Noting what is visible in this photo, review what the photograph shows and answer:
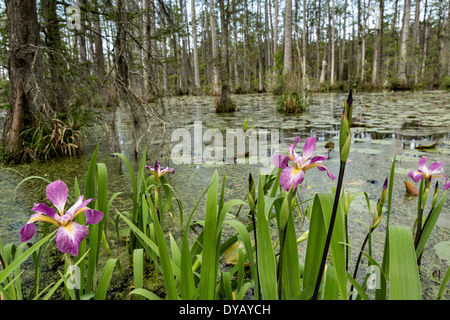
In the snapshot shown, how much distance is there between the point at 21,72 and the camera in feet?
9.26

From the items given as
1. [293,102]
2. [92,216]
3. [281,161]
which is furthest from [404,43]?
[92,216]

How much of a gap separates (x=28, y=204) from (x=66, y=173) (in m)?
0.72

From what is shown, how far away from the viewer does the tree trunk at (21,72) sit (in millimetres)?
2707

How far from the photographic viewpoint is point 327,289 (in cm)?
66

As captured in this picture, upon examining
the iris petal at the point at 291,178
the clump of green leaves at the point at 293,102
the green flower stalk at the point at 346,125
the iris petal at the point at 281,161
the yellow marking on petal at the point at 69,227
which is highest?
the clump of green leaves at the point at 293,102

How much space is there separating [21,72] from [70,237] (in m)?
3.10

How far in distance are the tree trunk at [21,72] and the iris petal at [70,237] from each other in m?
2.55

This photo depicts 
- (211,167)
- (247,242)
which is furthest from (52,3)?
(247,242)

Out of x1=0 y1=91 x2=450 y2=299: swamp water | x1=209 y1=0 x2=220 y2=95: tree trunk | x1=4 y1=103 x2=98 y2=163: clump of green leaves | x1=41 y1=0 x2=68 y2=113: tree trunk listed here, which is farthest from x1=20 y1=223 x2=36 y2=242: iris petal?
x1=209 y1=0 x2=220 y2=95: tree trunk

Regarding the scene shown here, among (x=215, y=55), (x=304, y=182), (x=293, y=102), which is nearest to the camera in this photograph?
(x=304, y=182)

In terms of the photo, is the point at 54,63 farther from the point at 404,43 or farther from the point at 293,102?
the point at 404,43

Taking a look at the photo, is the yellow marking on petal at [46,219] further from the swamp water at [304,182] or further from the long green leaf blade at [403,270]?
the long green leaf blade at [403,270]

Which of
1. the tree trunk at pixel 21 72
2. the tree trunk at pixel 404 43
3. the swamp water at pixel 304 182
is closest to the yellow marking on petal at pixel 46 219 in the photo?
the swamp water at pixel 304 182
